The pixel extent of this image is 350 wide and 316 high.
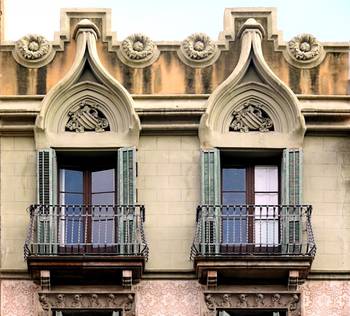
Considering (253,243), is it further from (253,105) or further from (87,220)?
(87,220)

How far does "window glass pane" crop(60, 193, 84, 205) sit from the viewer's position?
4088cm

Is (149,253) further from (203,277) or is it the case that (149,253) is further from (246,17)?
(246,17)

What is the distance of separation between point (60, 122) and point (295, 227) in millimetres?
5458

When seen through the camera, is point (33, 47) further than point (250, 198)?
Yes

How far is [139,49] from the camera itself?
136 ft

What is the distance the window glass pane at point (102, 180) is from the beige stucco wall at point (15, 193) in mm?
1301

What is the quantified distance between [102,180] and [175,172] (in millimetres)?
1574

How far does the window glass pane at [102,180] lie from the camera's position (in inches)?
1617

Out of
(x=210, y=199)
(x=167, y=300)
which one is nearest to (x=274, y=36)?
(x=210, y=199)

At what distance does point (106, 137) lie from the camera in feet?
134

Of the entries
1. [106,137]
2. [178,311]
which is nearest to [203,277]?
[178,311]

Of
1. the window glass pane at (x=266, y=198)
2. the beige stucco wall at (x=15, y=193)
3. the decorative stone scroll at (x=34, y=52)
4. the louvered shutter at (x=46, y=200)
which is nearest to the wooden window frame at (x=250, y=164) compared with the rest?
the window glass pane at (x=266, y=198)

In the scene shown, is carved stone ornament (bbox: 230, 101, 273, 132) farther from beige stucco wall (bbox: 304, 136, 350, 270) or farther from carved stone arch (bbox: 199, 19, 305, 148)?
beige stucco wall (bbox: 304, 136, 350, 270)

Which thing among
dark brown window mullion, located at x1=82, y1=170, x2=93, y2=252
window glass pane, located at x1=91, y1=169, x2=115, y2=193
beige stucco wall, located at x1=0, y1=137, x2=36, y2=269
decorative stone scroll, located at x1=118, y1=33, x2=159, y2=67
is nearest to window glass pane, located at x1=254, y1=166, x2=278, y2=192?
window glass pane, located at x1=91, y1=169, x2=115, y2=193
